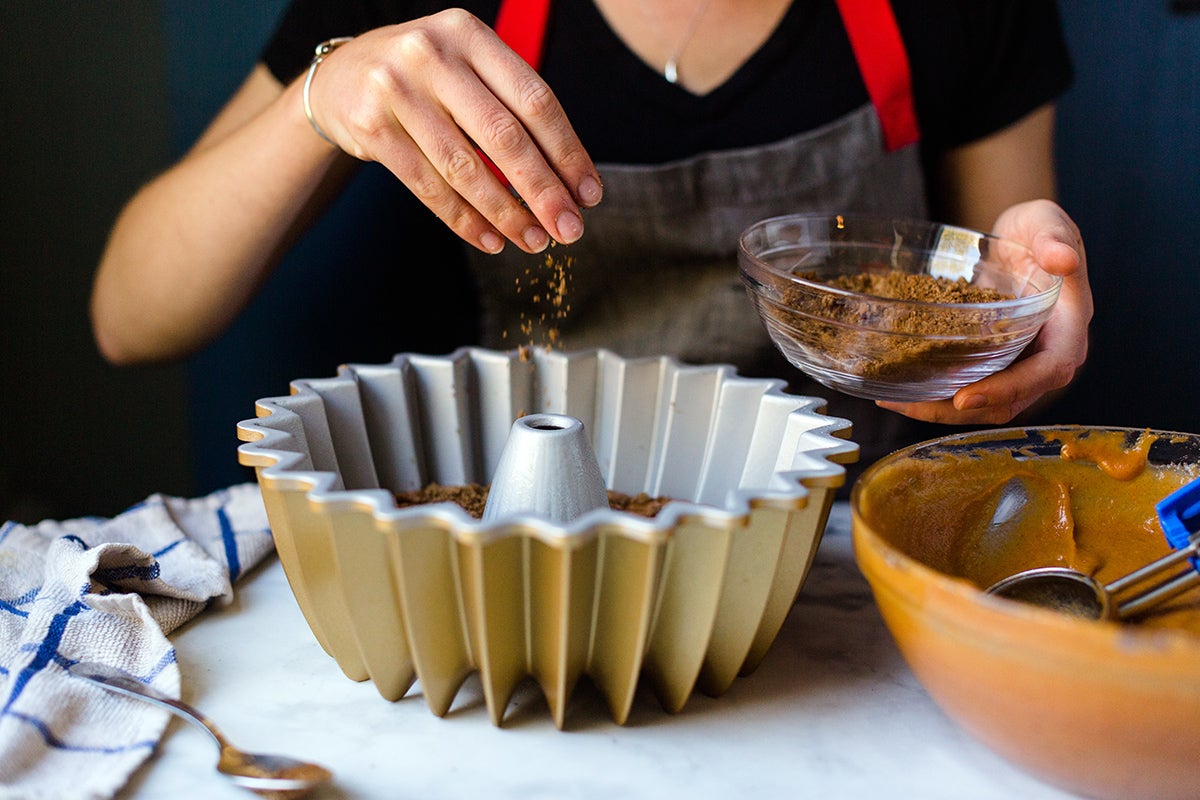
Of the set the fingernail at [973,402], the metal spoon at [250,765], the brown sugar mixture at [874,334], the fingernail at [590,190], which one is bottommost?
the metal spoon at [250,765]

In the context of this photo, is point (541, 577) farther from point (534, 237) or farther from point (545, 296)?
point (545, 296)

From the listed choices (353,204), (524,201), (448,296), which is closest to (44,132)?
(353,204)

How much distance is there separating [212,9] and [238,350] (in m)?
0.46

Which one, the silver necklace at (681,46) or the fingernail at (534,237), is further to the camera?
the silver necklace at (681,46)

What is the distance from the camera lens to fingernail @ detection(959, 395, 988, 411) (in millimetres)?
720

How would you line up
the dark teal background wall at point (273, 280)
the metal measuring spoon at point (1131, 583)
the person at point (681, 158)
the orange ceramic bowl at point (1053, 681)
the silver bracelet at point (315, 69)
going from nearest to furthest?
the orange ceramic bowl at point (1053, 681) < the metal measuring spoon at point (1131, 583) < the silver bracelet at point (315, 69) < the person at point (681, 158) < the dark teal background wall at point (273, 280)

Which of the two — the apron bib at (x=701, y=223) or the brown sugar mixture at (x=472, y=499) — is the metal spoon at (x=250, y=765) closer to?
the brown sugar mixture at (x=472, y=499)

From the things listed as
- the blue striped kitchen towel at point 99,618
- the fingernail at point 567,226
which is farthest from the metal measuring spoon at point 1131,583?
the blue striped kitchen towel at point 99,618

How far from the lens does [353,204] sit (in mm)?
1334

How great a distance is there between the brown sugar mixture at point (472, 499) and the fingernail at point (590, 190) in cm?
22

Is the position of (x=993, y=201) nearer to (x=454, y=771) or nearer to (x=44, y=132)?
(x=454, y=771)

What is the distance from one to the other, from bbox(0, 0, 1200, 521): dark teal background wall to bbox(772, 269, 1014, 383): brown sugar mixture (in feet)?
2.52

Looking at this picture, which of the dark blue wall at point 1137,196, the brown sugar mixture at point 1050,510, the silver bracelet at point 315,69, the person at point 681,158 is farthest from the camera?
the dark blue wall at point 1137,196

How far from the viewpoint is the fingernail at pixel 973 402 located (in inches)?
28.3
